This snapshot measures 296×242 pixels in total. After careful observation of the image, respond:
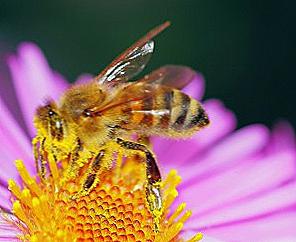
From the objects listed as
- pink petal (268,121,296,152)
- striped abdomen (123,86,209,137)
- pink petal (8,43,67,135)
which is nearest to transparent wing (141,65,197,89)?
striped abdomen (123,86,209,137)

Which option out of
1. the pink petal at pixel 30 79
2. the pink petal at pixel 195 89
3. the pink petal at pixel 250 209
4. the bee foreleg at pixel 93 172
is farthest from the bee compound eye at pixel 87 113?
the pink petal at pixel 195 89

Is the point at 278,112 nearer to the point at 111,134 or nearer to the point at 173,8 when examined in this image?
the point at 173,8

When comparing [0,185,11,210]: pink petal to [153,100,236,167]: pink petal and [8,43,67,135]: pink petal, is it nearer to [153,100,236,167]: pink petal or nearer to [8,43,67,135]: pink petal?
[8,43,67,135]: pink petal

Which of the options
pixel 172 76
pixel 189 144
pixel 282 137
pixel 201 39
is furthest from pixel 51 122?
pixel 201 39

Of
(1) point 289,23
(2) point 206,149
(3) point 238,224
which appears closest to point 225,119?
(2) point 206,149

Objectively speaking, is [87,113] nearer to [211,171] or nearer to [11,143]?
[11,143]

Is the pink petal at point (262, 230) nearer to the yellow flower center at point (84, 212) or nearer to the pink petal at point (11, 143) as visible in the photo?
the yellow flower center at point (84, 212)
